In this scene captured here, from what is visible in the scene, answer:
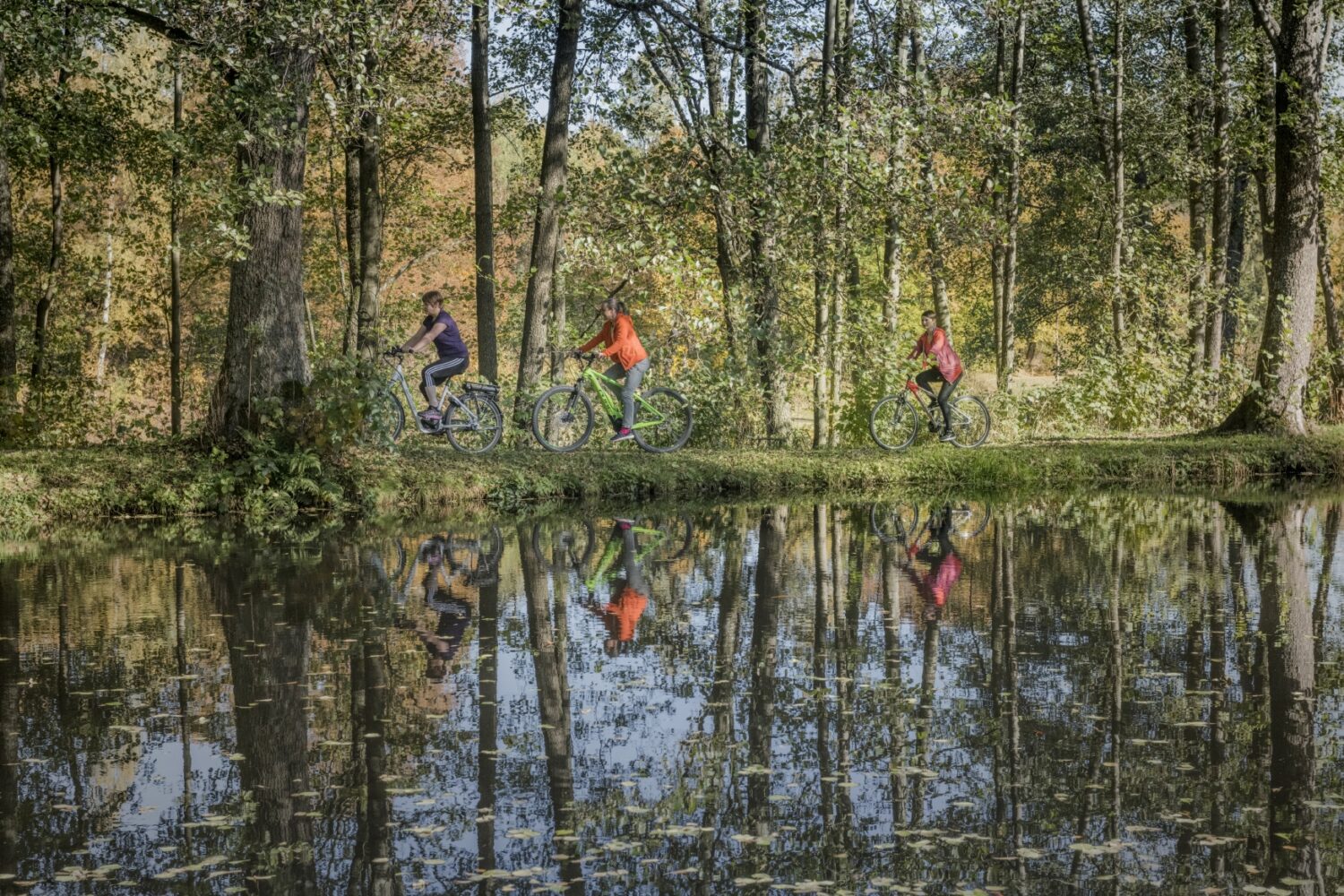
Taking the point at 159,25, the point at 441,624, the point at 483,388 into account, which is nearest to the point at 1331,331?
the point at 483,388

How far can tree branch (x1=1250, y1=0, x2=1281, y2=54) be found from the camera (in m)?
20.1

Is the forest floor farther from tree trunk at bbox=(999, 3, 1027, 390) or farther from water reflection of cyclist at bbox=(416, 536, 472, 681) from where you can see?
tree trunk at bbox=(999, 3, 1027, 390)

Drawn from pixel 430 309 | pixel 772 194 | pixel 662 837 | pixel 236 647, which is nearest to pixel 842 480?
pixel 772 194

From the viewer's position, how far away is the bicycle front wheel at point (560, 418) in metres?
17.6

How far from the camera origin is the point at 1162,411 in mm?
24625

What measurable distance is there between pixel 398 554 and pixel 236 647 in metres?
4.07

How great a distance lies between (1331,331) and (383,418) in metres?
19.3

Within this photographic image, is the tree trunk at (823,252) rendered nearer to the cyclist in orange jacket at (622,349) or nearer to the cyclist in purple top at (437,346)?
the cyclist in orange jacket at (622,349)

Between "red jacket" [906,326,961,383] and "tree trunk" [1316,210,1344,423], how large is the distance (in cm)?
816

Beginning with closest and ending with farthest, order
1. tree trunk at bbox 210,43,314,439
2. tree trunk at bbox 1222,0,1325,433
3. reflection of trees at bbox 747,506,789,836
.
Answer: reflection of trees at bbox 747,506,789,836, tree trunk at bbox 210,43,314,439, tree trunk at bbox 1222,0,1325,433

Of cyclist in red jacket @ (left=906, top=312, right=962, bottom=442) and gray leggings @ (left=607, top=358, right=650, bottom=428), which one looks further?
cyclist in red jacket @ (left=906, top=312, right=962, bottom=442)

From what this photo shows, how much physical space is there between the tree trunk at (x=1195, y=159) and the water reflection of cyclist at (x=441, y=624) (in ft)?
56.1

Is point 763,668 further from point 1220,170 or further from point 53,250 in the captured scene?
point 1220,170

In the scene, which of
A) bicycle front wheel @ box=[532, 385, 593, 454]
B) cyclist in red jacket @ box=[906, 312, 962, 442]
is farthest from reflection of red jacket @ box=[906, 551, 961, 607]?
cyclist in red jacket @ box=[906, 312, 962, 442]
